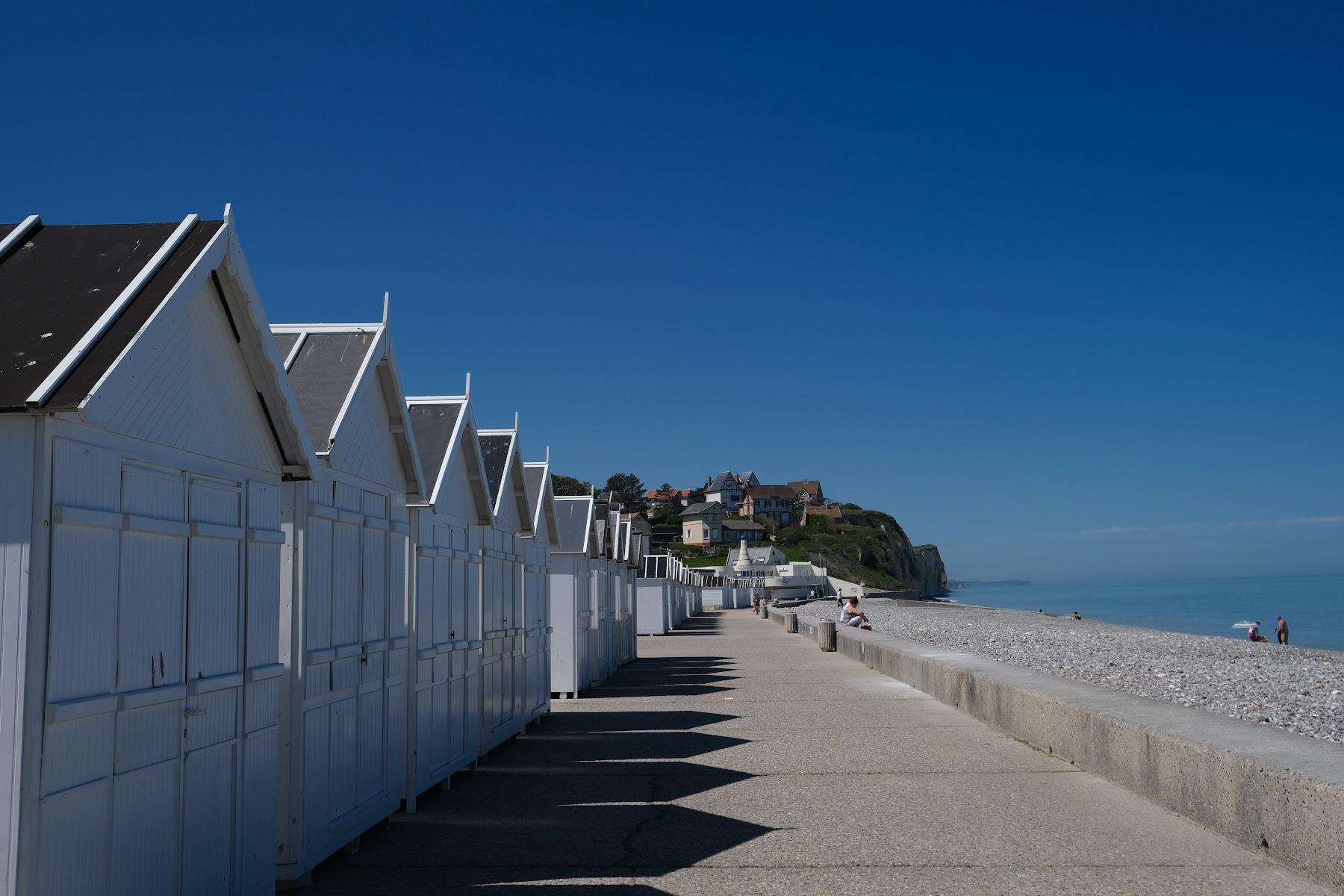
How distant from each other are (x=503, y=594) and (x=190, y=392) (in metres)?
8.34

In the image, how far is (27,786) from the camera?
13.9ft

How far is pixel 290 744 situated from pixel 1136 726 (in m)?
6.46

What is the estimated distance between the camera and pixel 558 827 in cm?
887

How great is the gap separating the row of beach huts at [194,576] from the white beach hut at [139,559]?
0.04 feet

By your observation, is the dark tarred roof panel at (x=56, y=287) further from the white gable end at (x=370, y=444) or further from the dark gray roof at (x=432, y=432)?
the dark gray roof at (x=432, y=432)

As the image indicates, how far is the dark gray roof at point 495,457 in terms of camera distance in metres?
14.0

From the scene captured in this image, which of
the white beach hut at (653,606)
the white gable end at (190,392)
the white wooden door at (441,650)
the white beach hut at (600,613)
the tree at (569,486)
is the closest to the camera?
the white gable end at (190,392)

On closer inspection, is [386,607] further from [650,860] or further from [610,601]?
[610,601]

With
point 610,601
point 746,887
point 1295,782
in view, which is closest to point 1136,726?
point 1295,782

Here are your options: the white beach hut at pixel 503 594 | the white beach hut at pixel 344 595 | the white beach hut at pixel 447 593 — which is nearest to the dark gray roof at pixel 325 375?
the white beach hut at pixel 344 595

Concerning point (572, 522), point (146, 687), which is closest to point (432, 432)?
point (146, 687)

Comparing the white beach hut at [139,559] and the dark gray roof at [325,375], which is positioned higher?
the dark gray roof at [325,375]

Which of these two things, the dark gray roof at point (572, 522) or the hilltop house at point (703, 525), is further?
the hilltop house at point (703, 525)

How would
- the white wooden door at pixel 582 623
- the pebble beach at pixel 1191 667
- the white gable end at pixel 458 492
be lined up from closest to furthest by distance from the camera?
1. the white gable end at pixel 458 492
2. the pebble beach at pixel 1191 667
3. the white wooden door at pixel 582 623
